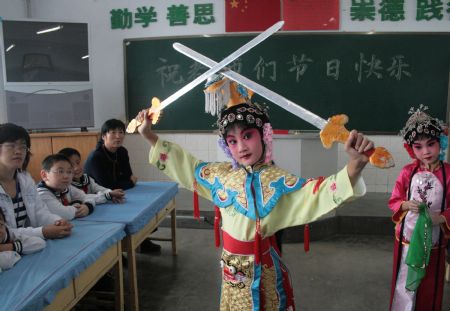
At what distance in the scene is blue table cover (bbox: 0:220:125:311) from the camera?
1.38 m

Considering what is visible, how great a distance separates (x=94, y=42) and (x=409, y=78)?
12.8 feet

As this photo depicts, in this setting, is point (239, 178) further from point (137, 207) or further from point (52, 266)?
point (137, 207)

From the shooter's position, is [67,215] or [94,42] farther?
[94,42]

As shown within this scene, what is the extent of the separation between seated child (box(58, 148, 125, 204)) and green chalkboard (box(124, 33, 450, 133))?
2.16 metres

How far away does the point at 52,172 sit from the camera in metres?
2.29

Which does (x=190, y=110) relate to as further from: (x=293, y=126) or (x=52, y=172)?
(x=52, y=172)

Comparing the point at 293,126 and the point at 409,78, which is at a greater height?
the point at 409,78

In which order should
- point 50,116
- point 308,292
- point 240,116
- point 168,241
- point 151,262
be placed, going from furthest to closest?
point 50,116 < point 168,241 < point 151,262 < point 308,292 < point 240,116

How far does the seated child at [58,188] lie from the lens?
7.43 feet

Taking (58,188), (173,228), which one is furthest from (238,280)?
(173,228)

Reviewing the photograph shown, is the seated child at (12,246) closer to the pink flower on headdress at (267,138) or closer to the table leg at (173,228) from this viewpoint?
the pink flower on headdress at (267,138)

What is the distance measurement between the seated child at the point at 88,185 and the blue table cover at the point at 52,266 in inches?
22.3

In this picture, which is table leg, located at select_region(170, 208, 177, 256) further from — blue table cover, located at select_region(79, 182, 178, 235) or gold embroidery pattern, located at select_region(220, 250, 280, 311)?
gold embroidery pattern, located at select_region(220, 250, 280, 311)

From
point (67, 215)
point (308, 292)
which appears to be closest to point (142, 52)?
point (67, 215)
